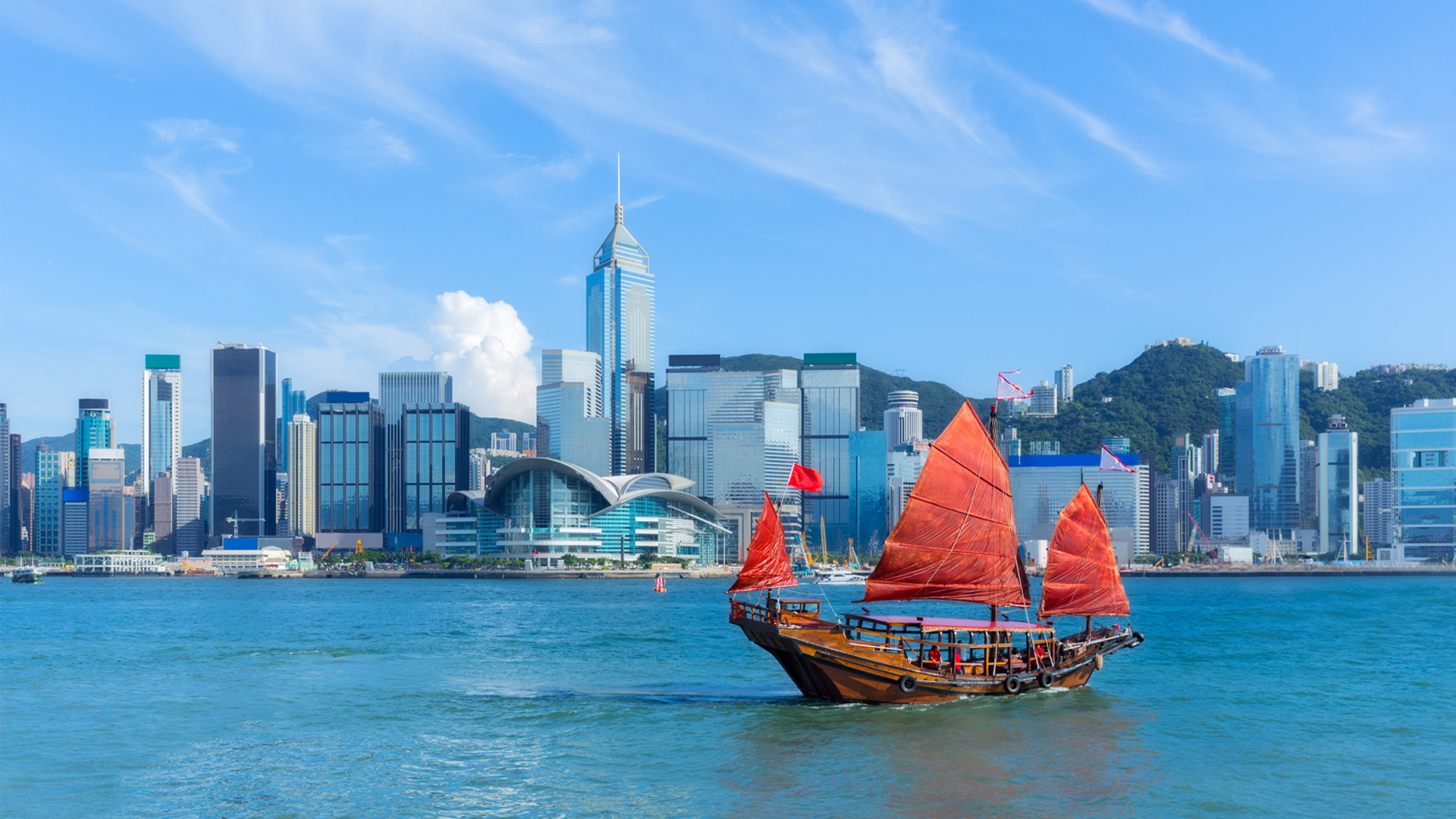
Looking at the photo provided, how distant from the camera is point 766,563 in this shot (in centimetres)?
4244

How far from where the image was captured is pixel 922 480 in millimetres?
41094

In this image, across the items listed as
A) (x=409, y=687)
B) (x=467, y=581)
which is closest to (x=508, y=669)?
(x=409, y=687)

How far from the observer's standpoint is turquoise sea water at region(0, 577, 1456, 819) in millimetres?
28125

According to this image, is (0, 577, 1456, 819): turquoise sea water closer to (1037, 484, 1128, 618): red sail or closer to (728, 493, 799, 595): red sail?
(1037, 484, 1128, 618): red sail

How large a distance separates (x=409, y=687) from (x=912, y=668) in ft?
64.2

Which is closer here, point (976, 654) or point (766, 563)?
point (976, 654)

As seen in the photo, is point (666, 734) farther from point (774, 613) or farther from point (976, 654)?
point (976, 654)

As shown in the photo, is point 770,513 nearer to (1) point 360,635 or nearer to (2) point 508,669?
(2) point 508,669

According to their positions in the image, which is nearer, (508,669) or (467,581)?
(508,669)

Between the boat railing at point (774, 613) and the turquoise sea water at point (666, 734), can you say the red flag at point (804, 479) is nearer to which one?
the boat railing at point (774, 613)

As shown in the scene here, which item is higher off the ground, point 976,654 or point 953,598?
point 953,598

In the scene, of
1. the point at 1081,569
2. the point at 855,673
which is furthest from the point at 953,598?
the point at 1081,569

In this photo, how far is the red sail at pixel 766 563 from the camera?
42.0m

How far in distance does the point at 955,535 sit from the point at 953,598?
2170mm
